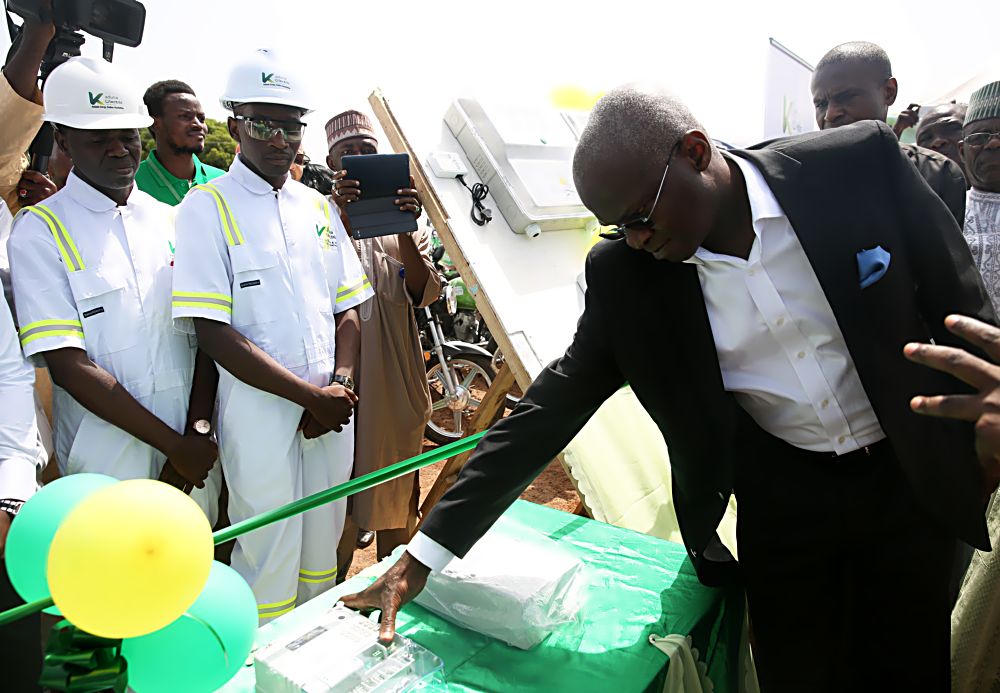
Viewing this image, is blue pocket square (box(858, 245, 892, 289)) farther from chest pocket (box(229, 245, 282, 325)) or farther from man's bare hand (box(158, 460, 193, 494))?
man's bare hand (box(158, 460, 193, 494))

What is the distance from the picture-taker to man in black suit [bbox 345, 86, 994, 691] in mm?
1395

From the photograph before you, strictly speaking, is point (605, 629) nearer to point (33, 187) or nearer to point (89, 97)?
point (89, 97)

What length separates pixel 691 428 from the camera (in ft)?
5.06

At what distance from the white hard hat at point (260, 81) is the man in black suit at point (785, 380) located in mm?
1322

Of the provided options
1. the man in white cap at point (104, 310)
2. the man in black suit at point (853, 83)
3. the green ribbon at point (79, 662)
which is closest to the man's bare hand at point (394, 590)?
the green ribbon at point (79, 662)

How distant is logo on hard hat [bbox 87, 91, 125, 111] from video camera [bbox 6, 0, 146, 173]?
0.46 meters

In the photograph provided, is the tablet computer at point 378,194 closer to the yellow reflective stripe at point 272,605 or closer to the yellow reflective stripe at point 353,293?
the yellow reflective stripe at point 353,293

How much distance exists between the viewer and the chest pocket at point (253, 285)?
225cm

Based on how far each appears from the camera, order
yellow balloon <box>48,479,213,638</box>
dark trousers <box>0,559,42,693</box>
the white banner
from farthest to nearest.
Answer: the white banner
dark trousers <box>0,559,42,693</box>
yellow balloon <box>48,479,213,638</box>

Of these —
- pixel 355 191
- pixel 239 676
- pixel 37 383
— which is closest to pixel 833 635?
pixel 239 676

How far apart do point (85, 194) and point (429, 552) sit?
63.0 inches

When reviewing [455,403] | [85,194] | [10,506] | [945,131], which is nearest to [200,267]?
[85,194]

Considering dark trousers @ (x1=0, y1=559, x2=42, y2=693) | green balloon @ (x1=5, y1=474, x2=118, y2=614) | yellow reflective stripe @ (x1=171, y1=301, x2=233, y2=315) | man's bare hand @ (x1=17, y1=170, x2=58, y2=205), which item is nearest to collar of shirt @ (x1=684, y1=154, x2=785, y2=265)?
green balloon @ (x1=5, y1=474, x2=118, y2=614)

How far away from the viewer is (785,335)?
4.82 feet
